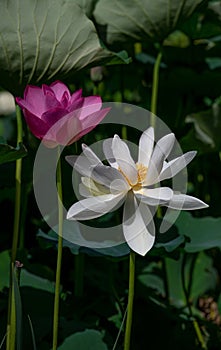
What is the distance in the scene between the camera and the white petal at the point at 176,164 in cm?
70

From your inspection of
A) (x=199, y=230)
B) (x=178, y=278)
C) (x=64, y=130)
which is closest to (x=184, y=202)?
(x=64, y=130)

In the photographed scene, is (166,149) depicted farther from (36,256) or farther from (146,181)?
(36,256)

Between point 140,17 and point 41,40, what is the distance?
0.27 meters

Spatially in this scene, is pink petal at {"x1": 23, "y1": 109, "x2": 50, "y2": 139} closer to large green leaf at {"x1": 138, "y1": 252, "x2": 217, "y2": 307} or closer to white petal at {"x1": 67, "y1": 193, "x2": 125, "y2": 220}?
white petal at {"x1": 67, "y1": 193, "x2": 125, "y2": 220}

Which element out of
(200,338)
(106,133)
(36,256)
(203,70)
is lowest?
(200,338)

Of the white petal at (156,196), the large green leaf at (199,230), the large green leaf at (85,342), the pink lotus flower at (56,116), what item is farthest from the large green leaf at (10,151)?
the large green leaf at (199,230)

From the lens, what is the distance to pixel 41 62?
88 centimetres

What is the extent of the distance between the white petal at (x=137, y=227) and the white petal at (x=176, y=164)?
1.6 inches

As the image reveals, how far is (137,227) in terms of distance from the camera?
27.6 inches

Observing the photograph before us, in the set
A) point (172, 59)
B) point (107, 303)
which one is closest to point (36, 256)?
point (107, 303)

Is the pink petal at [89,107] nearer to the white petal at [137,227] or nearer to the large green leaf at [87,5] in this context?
the white petal at [137,227]

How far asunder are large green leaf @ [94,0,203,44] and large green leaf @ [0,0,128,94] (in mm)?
214

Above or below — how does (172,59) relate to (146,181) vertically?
above

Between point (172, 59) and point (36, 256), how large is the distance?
1.78 ft
